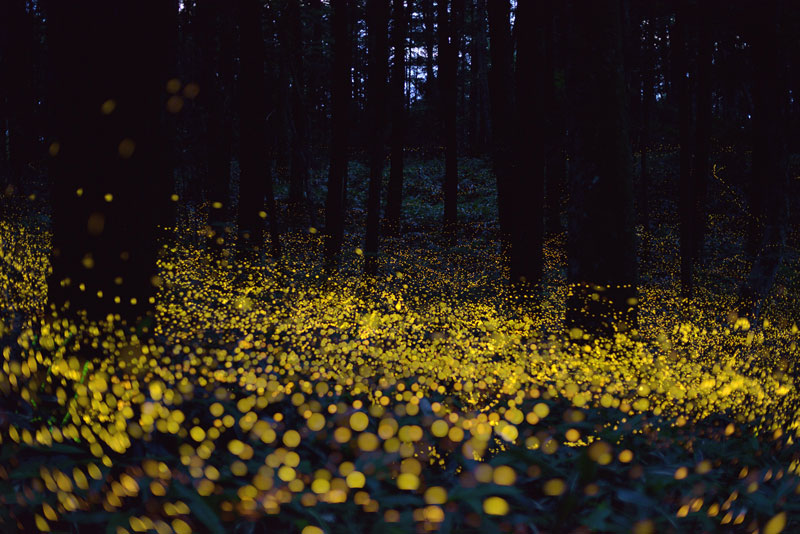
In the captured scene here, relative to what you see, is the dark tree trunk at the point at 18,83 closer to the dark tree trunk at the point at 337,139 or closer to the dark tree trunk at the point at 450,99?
the dark tree trunk at the point at 337,139

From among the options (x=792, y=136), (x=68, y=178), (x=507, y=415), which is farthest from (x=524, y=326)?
(x=792, y=136)

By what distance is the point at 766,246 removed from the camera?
324 inches

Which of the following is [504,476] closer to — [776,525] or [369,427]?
[369,427]

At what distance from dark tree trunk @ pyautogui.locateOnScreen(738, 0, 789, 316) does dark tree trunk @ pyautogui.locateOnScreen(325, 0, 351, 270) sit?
783 cm

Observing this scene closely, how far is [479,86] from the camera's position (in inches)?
1427

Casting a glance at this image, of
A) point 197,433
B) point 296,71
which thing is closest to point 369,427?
point 197,433

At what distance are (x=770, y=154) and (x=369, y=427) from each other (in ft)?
27.5

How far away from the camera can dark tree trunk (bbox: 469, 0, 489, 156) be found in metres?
33.2

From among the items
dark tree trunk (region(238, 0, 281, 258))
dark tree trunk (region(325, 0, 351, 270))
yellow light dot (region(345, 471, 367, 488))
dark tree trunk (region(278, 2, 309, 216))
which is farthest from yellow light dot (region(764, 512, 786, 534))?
dark tree trunk (region(278, 2, 309, 216))

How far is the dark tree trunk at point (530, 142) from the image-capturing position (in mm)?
8820

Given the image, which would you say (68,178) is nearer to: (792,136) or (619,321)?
(619,321)

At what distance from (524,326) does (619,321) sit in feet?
8.94

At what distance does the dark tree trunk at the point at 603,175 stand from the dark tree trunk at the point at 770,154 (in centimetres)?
425

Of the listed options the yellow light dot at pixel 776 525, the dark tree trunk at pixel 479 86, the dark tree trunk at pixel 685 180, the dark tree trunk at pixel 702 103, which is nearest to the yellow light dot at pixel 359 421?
the yellow light dot at pixel 776 525
